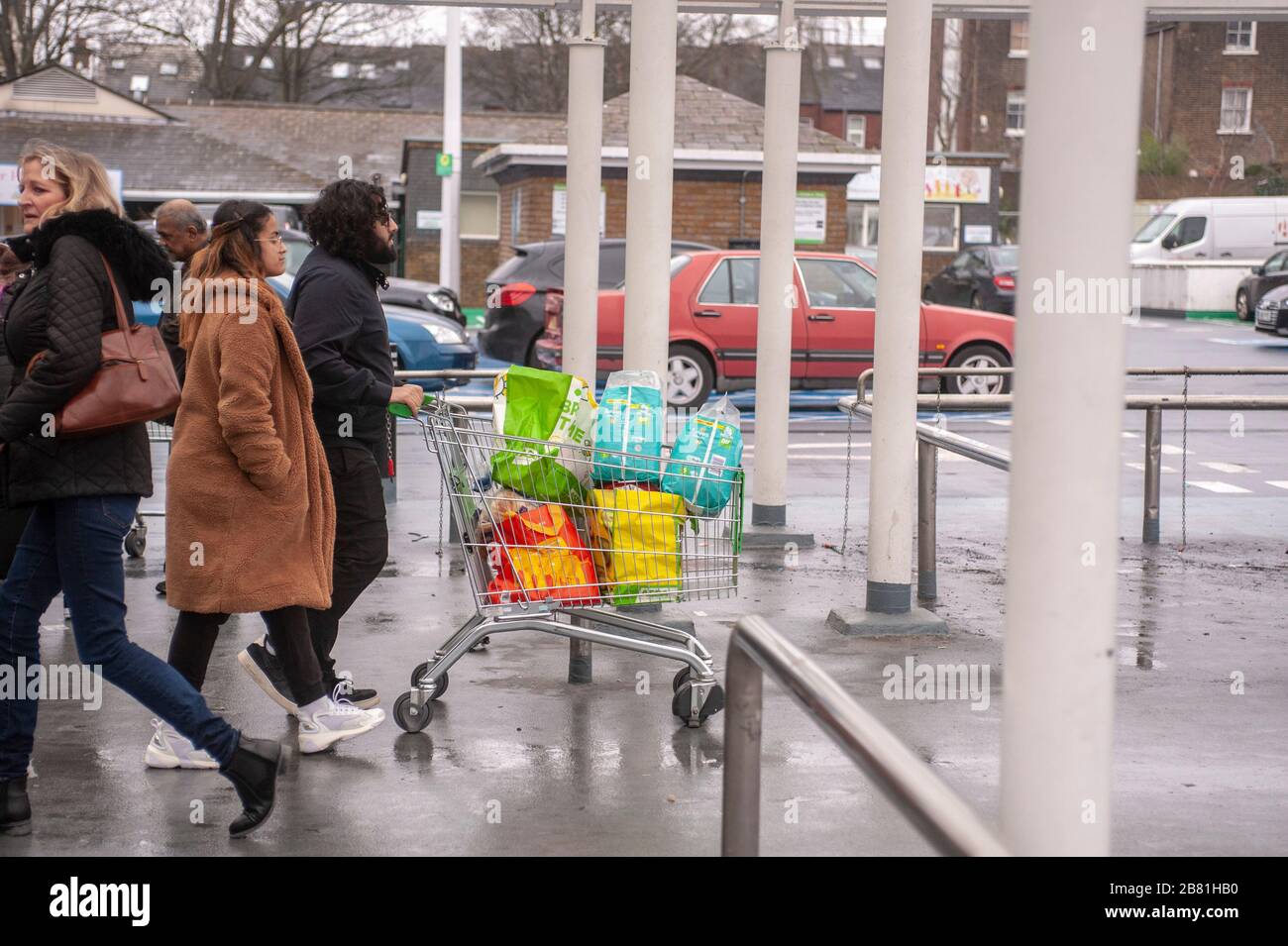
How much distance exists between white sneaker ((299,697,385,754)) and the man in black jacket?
27 cm

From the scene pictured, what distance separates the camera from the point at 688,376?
59.7ft

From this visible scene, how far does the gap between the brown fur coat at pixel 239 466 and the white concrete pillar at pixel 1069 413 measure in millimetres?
3137

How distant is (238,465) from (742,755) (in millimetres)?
2424

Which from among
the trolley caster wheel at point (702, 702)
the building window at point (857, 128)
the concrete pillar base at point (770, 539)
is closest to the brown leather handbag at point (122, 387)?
the trolley caster wheel at point (702, 702)

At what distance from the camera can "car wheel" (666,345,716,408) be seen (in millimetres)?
18156

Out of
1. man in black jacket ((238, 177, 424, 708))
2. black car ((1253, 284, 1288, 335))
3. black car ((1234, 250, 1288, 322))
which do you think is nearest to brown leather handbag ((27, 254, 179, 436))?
man in black jacket ((238, 177, 424, 708))

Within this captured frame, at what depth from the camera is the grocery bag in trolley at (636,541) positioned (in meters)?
5.84

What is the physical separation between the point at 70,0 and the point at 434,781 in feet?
164

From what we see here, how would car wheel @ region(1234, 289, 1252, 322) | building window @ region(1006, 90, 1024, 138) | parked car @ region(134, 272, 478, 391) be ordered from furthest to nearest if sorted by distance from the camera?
building window @ region(1006, 90, 1024, 138) < car wheel @ region(1234, 289, 1252, 322) < parked car @ region(134, 272, 478, 391)

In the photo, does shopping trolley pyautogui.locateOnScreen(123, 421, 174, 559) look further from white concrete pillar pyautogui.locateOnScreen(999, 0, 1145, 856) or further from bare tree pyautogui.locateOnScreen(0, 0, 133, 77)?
bare tree pyautogui.locateOnScreen(0, 0, 133, 77)

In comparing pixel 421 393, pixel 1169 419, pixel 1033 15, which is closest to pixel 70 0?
pixel 1169 419

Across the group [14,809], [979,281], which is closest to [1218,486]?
[14,809]

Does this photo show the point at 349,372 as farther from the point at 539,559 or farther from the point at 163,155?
the point at 163,155

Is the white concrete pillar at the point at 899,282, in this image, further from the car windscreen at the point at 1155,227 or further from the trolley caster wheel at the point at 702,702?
the car windscreen at the point at 1155,227
